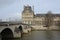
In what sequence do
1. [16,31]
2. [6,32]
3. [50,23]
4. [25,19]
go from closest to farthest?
[16,31] → [6,32] → [50,23] → [25,19]

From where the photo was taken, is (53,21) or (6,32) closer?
(6,32)

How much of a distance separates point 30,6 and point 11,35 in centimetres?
2766

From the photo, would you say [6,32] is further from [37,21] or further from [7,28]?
[37,21]

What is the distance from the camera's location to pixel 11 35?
32469 mm

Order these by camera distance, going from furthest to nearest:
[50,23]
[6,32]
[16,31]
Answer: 1. [50,23]
2. [6,32]
3. [16,31]

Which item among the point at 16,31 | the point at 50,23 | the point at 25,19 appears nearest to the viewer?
the point at 16,31

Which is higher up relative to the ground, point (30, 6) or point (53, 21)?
point (30, 6)

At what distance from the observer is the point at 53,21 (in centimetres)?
5659

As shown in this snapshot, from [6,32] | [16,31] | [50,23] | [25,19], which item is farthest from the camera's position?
[25,19]

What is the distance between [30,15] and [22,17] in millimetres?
2137

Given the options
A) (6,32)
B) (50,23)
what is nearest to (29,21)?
(50,23)

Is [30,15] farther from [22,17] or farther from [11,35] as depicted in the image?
[11,35]

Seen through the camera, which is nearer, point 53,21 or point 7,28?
point 7,28

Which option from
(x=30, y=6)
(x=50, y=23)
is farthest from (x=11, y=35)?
(x=30, y=6)
